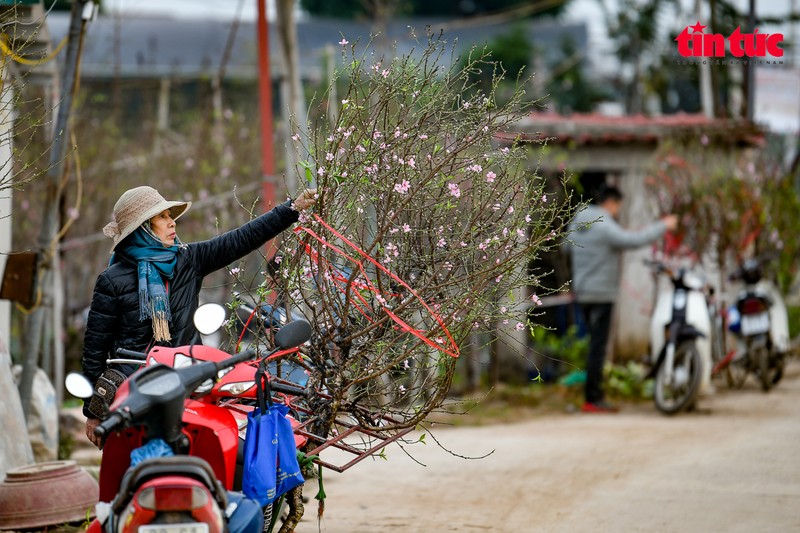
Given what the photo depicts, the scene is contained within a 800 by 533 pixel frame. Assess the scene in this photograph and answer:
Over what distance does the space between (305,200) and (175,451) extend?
53.9 inches

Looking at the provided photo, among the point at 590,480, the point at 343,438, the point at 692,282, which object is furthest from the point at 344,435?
the point at 692,282

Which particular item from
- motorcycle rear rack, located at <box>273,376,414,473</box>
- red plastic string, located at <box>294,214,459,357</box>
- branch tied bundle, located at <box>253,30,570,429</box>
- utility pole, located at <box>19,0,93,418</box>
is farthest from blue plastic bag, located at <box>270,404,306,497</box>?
utility pole, located at <box>19,0,93,418</box>

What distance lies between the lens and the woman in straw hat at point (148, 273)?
5.05 meters

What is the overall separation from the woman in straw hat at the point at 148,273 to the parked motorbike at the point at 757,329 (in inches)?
326

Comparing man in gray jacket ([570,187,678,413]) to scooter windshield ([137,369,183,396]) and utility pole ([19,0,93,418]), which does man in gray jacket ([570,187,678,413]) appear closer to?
utility pole ([19,0,93,418])

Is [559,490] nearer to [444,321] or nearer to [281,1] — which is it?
[444,321]

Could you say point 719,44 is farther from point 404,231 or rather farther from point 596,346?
point 404,231

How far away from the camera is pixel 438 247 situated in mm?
5285

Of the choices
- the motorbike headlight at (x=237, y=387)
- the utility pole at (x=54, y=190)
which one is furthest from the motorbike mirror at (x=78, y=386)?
the utility pole at (x=54, y=190)

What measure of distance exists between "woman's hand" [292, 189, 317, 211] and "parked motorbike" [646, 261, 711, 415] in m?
6.61

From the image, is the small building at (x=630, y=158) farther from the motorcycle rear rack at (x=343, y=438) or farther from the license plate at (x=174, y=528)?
the license plate at (x=174, y=528)

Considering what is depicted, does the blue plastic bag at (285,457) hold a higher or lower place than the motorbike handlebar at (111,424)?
lower

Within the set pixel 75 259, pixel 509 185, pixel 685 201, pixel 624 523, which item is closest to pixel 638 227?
pixel 685 201

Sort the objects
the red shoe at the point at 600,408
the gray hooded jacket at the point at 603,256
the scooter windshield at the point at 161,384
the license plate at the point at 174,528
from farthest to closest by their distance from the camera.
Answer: the red shoe at the point at 600,408 < the gray hooded jacket at the point at 603,256 < the scooter windshield at the point at 161,384 < the license plate at the point at 174,528
